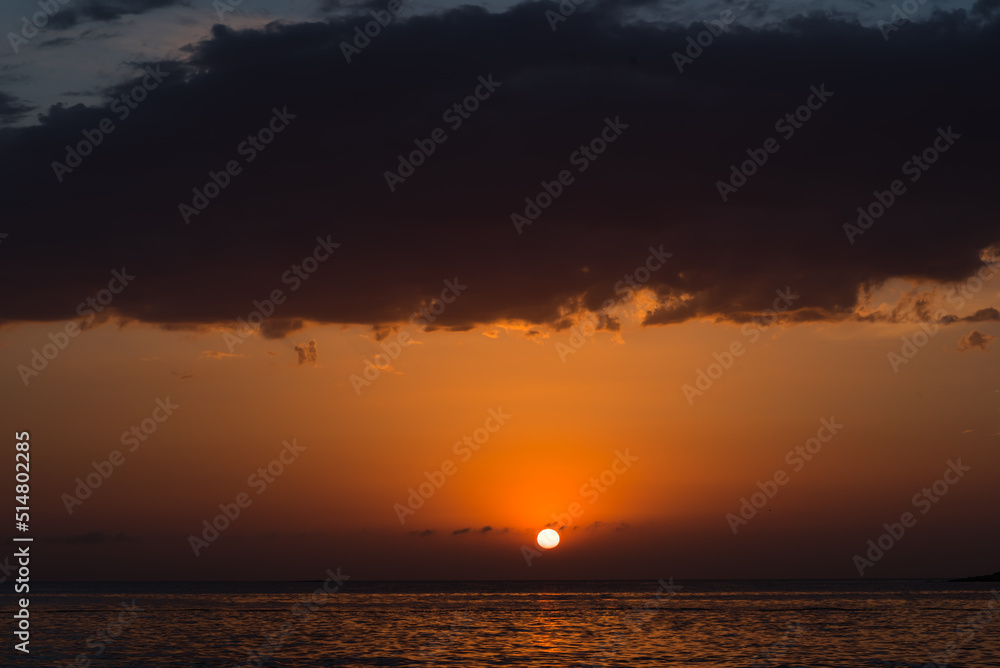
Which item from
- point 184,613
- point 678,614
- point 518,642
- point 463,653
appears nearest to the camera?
point 463,653

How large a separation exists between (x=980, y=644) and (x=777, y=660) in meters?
19.2

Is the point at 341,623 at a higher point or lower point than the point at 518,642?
higher

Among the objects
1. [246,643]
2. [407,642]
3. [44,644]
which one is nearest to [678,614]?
[407,642]

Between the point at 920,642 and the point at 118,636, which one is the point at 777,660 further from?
the point at 118,636

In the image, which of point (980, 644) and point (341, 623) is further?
point (341, 623)

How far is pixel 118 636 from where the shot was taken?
245 feet

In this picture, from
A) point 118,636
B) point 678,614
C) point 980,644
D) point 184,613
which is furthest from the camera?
point 184,613

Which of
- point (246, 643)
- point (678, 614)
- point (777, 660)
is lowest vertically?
point (777, 660)

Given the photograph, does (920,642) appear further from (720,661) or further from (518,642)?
(518,642)

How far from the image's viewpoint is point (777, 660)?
54500 mm

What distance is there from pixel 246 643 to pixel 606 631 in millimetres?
30041

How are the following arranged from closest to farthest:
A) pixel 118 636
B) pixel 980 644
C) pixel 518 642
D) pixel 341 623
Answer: pixel 980 644 → pixel 518 642 → pixel 118 636 → pixel 341 623

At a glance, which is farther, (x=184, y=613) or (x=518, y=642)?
(x=184, y=613)

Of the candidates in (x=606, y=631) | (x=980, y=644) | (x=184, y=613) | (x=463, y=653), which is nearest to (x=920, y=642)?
(x=980, y=644)
